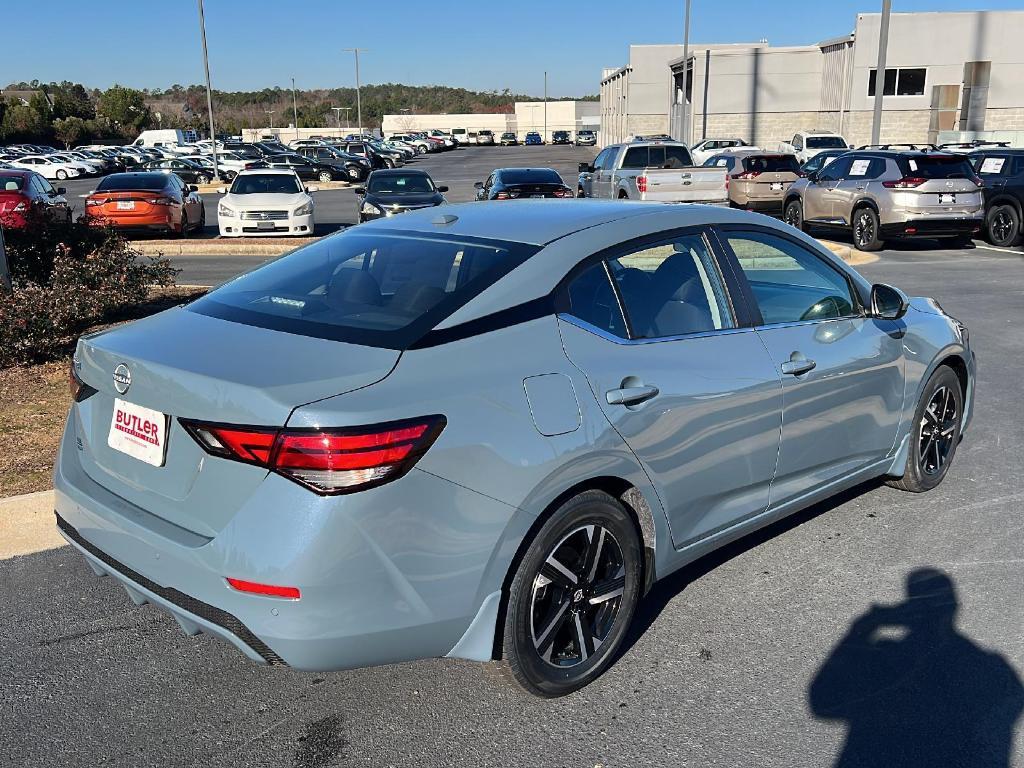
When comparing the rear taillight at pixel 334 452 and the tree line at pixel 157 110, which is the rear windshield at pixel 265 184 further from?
the tree line at pixel 157 110

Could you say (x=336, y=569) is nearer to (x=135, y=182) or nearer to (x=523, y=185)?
(x=523, y=185)

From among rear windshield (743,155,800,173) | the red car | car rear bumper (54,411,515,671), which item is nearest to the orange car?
the red car

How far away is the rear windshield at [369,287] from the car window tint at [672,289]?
0.46 m

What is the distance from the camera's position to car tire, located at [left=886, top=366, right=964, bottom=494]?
4988 mm

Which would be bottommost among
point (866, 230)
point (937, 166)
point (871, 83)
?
point (866, 230)

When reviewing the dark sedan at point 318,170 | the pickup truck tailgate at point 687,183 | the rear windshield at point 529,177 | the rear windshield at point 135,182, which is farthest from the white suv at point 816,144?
the rear windshield at point 135,182

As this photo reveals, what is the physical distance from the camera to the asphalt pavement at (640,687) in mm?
3002

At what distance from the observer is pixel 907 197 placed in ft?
53.1

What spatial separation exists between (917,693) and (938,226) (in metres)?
14.6

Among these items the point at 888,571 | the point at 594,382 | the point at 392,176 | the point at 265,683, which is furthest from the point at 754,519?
the point at 392,176

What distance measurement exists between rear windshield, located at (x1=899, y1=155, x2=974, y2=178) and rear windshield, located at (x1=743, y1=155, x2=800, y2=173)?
7021mm

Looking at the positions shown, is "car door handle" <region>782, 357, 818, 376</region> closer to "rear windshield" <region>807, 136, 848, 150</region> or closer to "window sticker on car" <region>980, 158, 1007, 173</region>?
"window sticker on car" <region>980, 158, 1007, 173</region>

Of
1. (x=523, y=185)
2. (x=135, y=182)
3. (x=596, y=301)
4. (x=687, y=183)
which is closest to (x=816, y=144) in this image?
(x=523, y=185)

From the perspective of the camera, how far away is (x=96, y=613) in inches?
153
